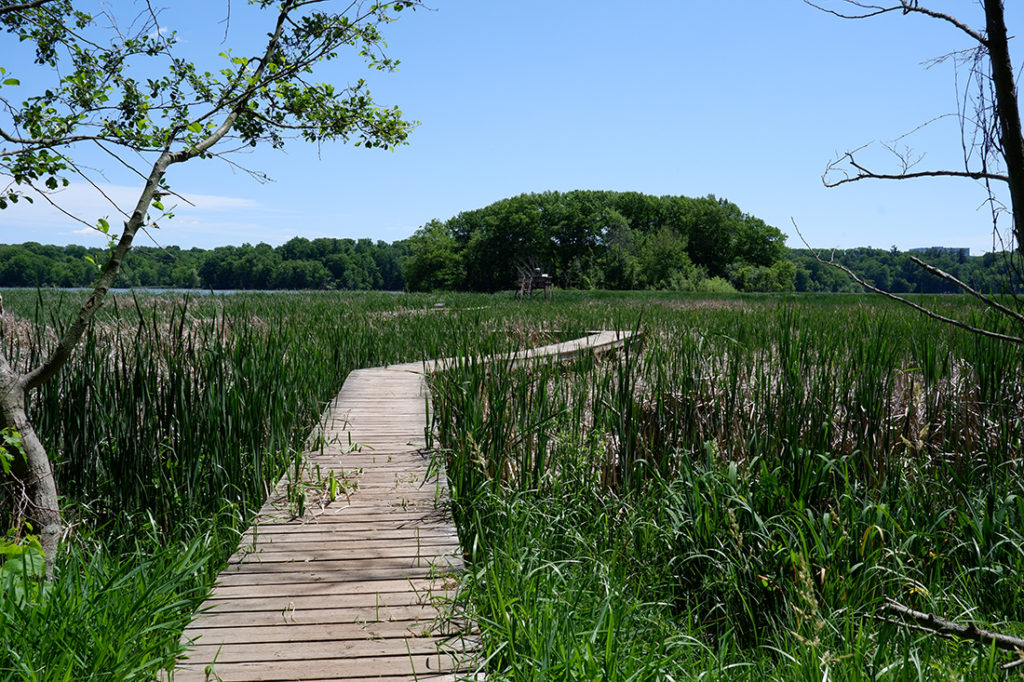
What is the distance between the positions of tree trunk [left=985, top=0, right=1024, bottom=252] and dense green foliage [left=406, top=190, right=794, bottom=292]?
4914cm

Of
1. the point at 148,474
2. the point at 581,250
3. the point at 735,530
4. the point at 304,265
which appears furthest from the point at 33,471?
the point at 304,265

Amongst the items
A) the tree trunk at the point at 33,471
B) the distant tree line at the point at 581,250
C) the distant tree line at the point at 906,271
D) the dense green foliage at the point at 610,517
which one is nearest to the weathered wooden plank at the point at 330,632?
the dense green foliage at the point at 610,517

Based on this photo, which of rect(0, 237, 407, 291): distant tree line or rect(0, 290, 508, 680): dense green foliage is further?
rect(0, 237, 407, 291): distant tree line

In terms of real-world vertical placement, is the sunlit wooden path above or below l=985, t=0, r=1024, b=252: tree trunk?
below

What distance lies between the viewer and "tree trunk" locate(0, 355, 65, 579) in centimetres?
238

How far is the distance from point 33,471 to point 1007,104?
10.7 ft

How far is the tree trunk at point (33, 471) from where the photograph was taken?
238 cm

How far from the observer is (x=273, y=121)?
373 cm

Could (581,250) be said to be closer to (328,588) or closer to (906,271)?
(906,271)

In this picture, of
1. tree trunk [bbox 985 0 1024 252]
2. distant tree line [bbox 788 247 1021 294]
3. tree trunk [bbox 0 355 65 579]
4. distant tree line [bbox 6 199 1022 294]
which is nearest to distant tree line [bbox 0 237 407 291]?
distant tree line [bbox 6 199 1022 294]

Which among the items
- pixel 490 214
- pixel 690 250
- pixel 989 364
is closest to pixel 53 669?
pixel 989 364

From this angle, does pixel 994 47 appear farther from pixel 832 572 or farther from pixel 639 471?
pixel 639 471

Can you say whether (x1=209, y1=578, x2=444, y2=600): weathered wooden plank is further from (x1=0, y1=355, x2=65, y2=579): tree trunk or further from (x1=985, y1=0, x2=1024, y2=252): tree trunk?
(x1=985, y1=0, x2=1024, y2=252): tree trunk

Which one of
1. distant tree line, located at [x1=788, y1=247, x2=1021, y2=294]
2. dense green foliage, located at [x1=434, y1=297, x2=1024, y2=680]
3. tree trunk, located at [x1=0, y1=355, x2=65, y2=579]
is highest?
distant tree line, located at [x1=788, y1=247, x2=1021, y2=294]
